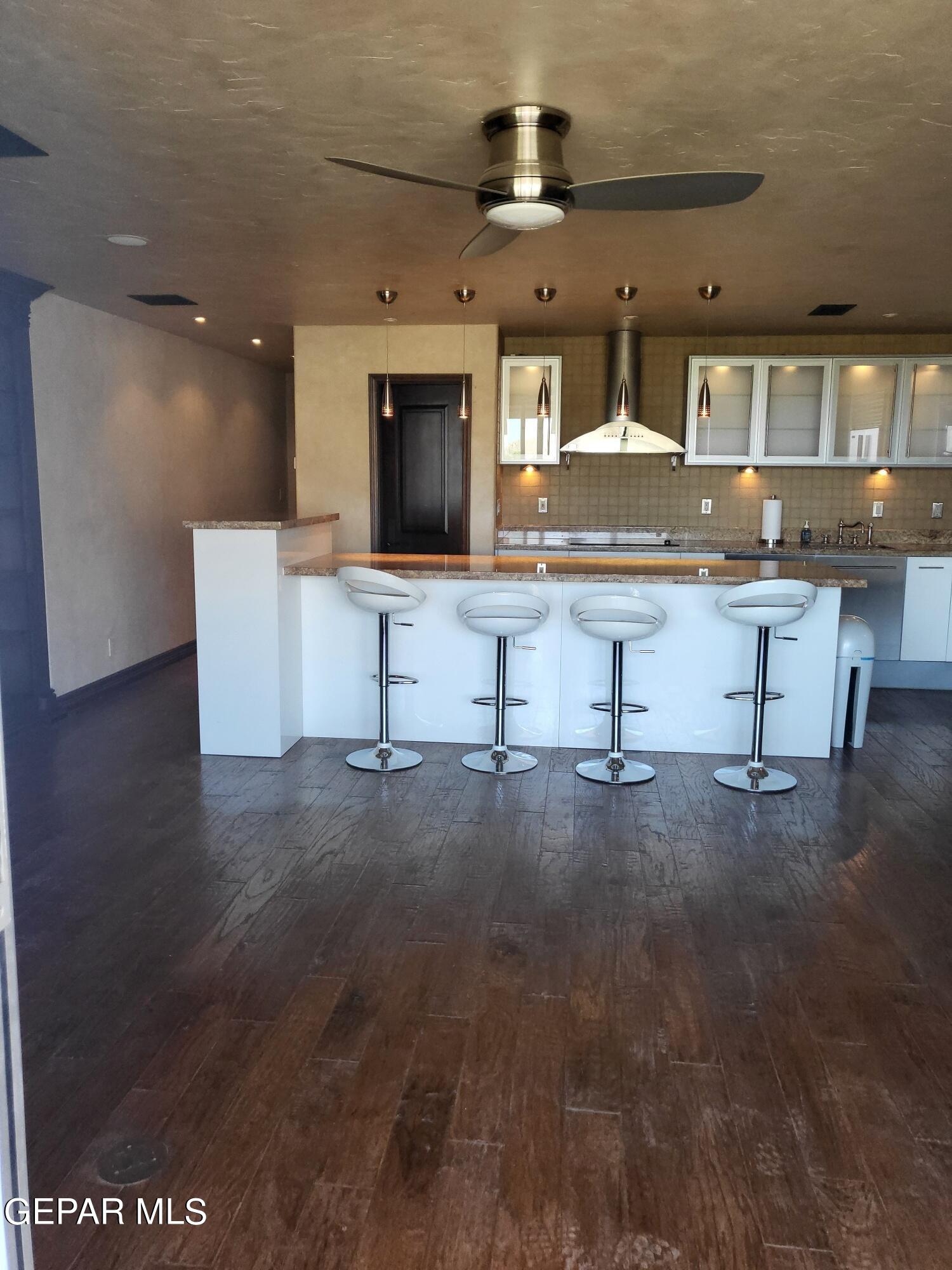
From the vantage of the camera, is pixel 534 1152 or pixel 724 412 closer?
pixel 534 1152

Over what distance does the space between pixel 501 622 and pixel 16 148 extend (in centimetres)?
260

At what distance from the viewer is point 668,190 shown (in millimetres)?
2785

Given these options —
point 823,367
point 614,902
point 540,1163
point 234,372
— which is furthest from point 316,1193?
point 234,372

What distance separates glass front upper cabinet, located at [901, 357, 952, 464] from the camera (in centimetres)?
669

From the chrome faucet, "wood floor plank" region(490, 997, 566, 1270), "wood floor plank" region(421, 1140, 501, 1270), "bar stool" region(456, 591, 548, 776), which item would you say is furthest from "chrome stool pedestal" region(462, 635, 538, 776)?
the chrome faucet

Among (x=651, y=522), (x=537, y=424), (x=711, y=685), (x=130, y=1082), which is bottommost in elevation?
(x=130, y=1082)

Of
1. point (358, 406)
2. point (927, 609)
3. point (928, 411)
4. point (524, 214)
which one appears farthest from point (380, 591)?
point (928, 411)

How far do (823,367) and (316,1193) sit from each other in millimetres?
6513

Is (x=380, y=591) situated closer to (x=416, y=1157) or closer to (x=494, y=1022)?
(x=494, y=1022)

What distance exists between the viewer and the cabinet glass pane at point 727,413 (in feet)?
22.8

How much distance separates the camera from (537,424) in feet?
22.9

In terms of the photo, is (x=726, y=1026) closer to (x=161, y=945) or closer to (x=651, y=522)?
(x=161, y=945)

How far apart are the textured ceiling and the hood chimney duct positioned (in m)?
1.69

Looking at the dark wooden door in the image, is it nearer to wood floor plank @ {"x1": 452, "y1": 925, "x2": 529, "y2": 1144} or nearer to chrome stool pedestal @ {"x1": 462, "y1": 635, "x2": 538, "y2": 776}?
chrome stool pedestal @ {"x1": 462, "y1": 635, "x2": 538, "y2": 776}
